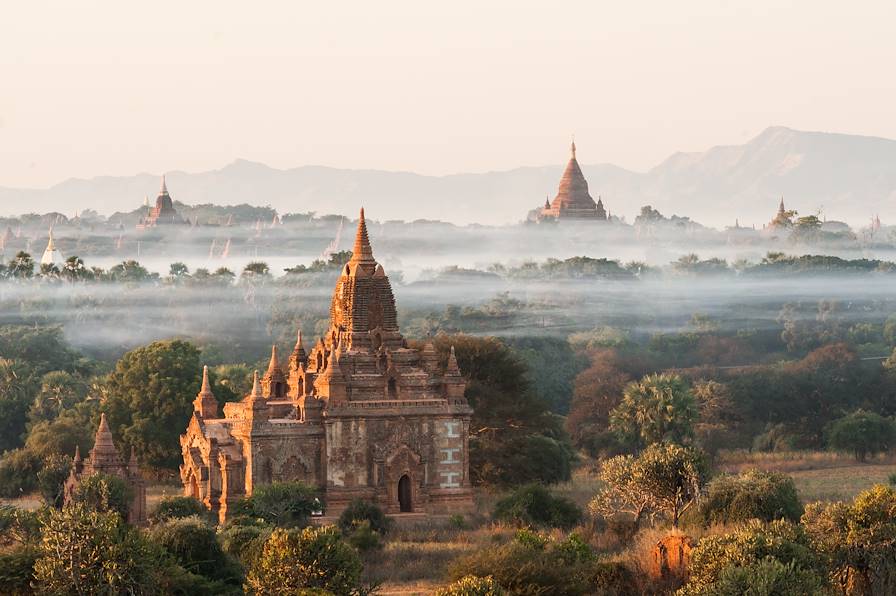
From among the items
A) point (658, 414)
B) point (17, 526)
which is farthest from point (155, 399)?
point (17, 526)

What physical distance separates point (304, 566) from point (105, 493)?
15281mm

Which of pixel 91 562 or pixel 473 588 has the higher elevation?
pixel 91 562

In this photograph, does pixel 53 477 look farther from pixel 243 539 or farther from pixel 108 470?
pixel 243 539

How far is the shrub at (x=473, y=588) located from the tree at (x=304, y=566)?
3563 millimetres

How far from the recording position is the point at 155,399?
8219cm

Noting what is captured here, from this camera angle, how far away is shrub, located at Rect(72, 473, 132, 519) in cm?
6322

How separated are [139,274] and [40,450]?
111 meters

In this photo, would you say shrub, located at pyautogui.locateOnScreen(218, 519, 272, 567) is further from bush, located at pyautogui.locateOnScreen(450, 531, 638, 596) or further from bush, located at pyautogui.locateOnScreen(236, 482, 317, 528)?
bush, located at pyautogui.locateOnScreen(450, 531, 638, 596)

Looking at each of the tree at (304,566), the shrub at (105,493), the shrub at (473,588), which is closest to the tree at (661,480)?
the shrub at (105,493)

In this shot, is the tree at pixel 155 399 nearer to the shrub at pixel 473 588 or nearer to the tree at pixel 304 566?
the tree at pixel 304 566

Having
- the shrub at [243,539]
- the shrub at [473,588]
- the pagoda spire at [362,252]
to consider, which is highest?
the pagoda spire at [362,252]

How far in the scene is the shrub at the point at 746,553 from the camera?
4956 cm

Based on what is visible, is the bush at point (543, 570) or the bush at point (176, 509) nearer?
the bush at point (543, 570)

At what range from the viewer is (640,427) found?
85.8 metres
